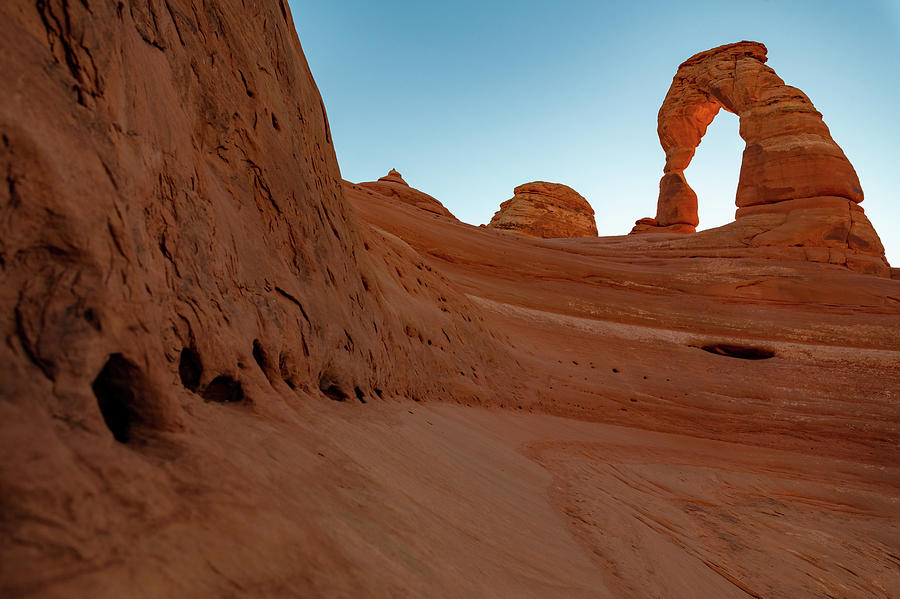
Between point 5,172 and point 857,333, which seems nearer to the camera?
point 5,172

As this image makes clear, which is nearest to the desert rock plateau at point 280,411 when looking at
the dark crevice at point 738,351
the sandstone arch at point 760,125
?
the dark crevice at point 738,351

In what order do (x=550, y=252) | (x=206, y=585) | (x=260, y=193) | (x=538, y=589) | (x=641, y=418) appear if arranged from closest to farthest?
(x=206, y=585)
(x=538, y=589)
(x=260, y=193)
(x=641, y=418)
(x=550, y=252)

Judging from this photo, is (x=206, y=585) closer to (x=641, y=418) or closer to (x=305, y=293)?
(x=305, y=293)

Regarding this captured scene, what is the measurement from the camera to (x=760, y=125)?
751 inches

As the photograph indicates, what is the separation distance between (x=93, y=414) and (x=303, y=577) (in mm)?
631

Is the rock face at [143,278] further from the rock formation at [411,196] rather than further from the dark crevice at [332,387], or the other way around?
the rock formation at [411,196]

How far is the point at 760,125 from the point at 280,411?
72.2 feet

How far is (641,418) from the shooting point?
8414 millimetres

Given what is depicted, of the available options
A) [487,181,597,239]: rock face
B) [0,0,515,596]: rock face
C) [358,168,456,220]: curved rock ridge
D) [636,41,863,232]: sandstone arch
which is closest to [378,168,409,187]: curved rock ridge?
[358,168,456,220]: curved rock ridge

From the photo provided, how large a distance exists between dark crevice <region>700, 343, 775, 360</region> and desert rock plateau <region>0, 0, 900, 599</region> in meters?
1.88

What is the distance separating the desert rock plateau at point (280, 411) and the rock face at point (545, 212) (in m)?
22.9

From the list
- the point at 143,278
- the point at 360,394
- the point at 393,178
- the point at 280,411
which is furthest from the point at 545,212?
the point at 143,278

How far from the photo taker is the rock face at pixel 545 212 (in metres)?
30.9

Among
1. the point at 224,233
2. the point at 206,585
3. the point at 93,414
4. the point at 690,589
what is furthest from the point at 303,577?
the point at 690,589
